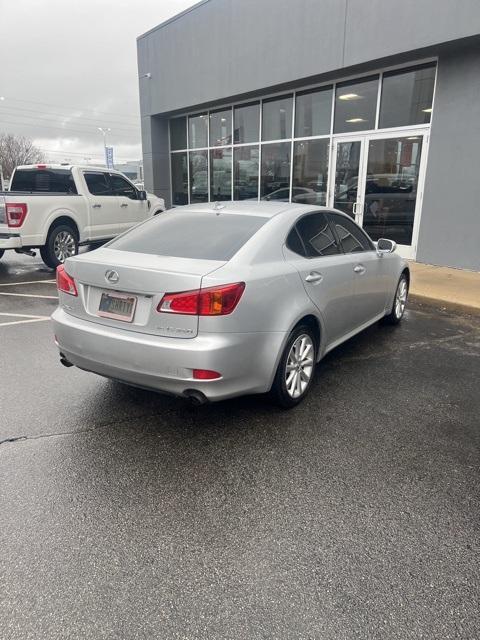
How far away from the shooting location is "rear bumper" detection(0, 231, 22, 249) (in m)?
9.00

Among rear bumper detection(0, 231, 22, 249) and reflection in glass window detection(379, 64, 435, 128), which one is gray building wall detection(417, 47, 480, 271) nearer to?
reflection in glass window detection(379, 64, 435, 128)

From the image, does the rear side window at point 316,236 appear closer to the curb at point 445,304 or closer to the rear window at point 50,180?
the curb at point 445,304

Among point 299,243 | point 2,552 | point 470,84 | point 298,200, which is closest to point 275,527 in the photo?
point 2,552

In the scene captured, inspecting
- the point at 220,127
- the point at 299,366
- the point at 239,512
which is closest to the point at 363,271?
the point at 299,366

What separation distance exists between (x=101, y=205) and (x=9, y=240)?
2430mm

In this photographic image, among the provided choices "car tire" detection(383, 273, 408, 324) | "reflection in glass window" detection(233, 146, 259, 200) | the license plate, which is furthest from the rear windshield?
"reflection in glass window" detection(233, 146, 259, 200)

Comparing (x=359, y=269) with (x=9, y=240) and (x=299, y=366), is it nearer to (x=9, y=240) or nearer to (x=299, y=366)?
(x=299, y=366)

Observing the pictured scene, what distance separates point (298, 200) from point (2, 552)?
12.5 metres

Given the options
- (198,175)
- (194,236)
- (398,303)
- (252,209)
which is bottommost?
(398,303)

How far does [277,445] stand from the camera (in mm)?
3451

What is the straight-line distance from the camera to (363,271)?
5016 mm

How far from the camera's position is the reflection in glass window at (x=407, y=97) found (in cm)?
1002

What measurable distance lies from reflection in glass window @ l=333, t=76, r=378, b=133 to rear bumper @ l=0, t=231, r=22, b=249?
7844 millimetres

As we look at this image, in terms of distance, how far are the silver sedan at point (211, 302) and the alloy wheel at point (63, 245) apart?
5976 mm
